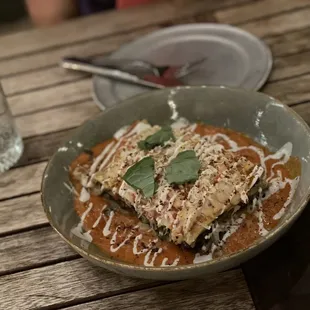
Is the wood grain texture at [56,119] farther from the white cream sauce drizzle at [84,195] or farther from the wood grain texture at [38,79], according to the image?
the white cream sauce drizzle at [84,195]

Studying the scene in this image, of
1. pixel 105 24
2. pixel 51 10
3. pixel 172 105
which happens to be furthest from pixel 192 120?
pixel 51 10

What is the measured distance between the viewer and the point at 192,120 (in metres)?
1.00

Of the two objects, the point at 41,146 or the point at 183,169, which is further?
the point at 41,146

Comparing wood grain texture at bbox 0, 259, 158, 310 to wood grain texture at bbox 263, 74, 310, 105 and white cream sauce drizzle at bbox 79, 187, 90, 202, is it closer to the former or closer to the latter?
white cream sauce drizzle at bbox 79, 187, 90, 202

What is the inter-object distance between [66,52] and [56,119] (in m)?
0.30

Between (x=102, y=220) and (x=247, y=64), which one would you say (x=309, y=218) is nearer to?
(x=102, y=220)

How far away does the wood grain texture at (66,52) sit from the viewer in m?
1.38

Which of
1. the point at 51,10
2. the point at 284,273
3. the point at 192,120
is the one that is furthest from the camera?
the point at 51,10

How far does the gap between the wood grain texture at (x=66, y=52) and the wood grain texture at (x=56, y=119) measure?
0.70 feet

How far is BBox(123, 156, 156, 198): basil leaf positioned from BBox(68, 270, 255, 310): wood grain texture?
14 cm

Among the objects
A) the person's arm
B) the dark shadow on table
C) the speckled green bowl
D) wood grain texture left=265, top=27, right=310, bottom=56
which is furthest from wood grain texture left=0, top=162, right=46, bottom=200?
the person's arm

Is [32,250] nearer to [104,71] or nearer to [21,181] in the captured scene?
[21,181]

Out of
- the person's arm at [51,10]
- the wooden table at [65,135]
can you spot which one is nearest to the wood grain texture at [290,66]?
the wooden table at [65,135]

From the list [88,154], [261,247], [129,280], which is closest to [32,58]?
[88,154]
